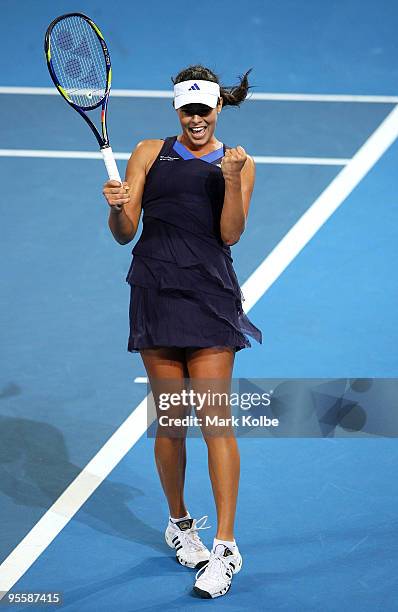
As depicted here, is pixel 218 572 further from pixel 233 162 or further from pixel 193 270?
pixel 233 162

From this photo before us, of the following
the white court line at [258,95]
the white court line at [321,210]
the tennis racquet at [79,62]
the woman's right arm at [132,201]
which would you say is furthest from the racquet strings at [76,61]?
the white court line at [258,95]

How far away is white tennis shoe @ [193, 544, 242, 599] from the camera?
539 cm

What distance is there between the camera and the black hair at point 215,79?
5.48 m

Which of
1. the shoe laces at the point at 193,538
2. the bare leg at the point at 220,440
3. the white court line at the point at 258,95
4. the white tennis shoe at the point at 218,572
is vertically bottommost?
the white tennis shoe at the point at 218,572

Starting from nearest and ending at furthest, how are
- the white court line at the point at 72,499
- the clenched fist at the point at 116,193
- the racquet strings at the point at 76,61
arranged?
the clenched fist at the point at 116,193 < the white court line at the point at 72,499 < the racquet strings at the point at 76,61

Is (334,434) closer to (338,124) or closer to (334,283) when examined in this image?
(334,283)

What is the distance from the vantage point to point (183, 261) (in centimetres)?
544

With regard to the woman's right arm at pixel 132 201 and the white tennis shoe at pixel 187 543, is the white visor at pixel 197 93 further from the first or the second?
the white tennis shoe at pixel 187 543

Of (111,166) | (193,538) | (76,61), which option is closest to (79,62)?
(76,61)

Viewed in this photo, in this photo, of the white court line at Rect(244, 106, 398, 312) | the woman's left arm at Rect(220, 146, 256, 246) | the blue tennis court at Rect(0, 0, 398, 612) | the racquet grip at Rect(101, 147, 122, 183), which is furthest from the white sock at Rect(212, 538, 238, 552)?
the white court line at Rect(244, 106, 398, 312)

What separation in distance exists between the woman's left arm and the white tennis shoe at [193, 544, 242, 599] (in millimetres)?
1540

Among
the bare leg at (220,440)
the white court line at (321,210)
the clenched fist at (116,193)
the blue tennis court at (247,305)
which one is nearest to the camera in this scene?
the clenched fist at (116,193)

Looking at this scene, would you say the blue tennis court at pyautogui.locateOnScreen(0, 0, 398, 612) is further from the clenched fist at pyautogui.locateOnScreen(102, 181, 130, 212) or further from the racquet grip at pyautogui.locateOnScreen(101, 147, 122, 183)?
the racquet grip at pyautogui.locateOnScreen(101, 147, 122, 183)

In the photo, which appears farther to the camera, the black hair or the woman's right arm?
the black hair
